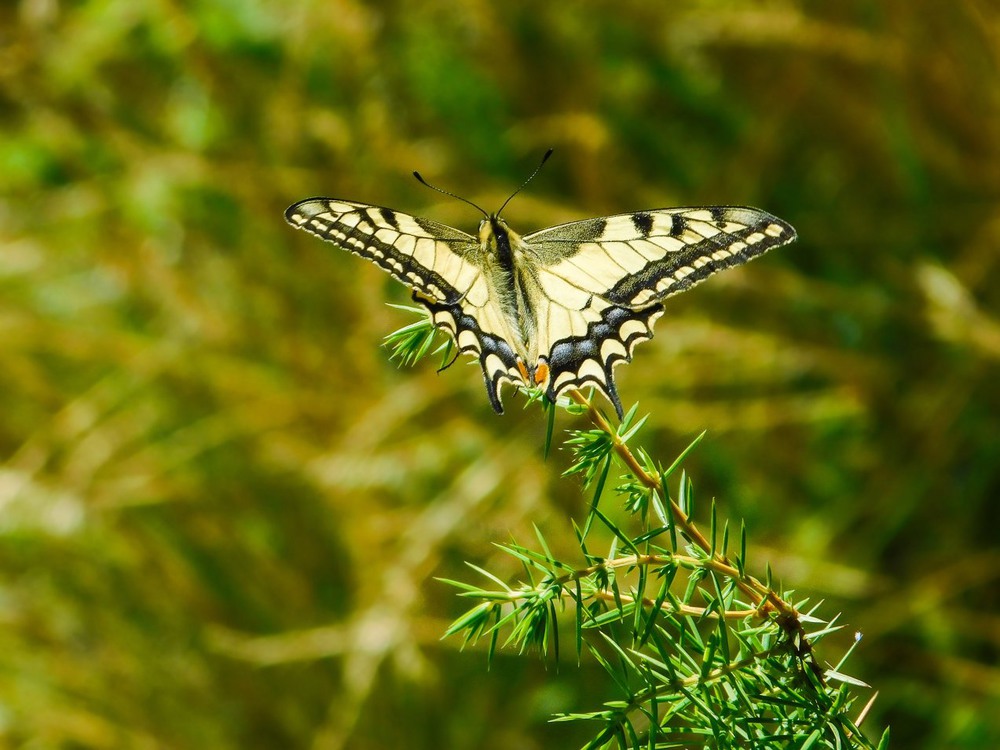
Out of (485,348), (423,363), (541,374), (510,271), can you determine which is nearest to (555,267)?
(510,271)

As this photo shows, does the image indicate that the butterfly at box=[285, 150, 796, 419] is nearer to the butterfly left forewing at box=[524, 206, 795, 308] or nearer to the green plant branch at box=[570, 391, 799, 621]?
the butterfly left forewing at box=[524, 206, 795, 308]

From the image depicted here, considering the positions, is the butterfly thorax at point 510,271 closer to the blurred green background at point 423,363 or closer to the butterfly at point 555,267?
the butterfly at point 555,267


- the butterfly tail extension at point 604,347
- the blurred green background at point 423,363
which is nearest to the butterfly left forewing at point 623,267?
the butterfly tail extension at point 604,347

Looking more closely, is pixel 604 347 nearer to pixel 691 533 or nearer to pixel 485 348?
pixel 485 348

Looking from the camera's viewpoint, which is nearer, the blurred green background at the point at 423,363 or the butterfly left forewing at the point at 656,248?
the butterfly left forewing at the point at 656,248

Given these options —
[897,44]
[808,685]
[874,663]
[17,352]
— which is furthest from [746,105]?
[808,685]

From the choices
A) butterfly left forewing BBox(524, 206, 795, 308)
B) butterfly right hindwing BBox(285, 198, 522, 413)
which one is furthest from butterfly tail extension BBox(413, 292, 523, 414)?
butterfly left forewing BBox(524, 206, 795, 308)
